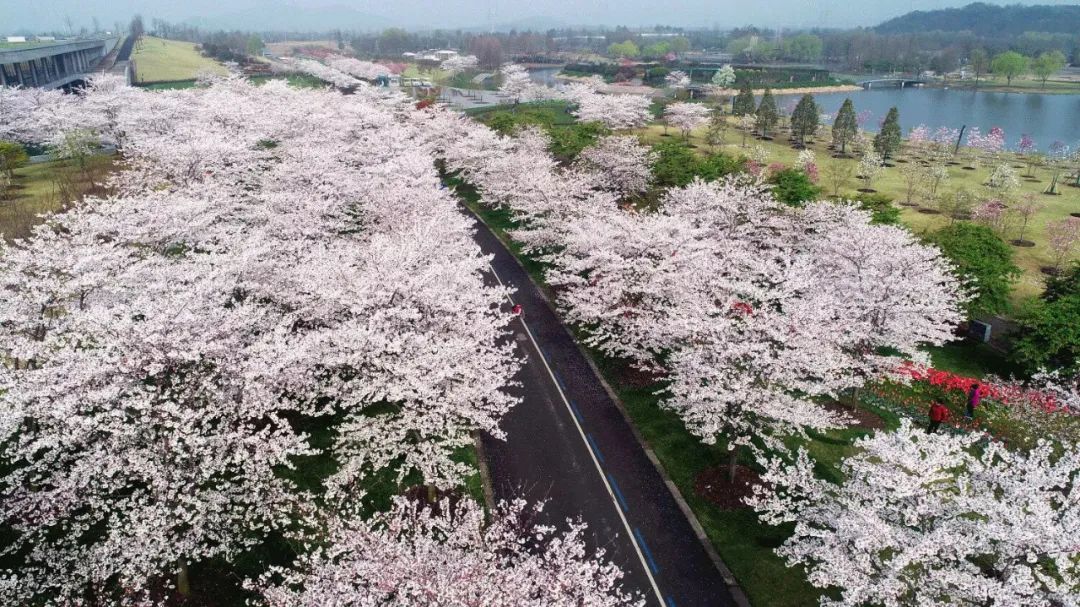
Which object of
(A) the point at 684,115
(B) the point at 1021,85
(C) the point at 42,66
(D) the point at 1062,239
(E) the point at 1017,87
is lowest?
(D) the point at 1062,239

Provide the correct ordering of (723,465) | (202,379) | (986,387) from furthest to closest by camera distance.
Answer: (986,387) → (723,465) → (202,379)

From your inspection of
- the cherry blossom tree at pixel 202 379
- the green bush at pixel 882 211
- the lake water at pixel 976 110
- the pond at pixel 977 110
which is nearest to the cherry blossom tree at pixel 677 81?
the lake water at pixel 976 110

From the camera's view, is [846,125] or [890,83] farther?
[890,83]

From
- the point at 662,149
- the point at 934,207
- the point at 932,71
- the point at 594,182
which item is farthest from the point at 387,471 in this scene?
the point at 932,71

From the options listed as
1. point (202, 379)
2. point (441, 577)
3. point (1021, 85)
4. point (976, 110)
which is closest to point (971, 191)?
point (441, 577)

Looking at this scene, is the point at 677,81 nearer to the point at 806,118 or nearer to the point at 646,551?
the point at 806,118

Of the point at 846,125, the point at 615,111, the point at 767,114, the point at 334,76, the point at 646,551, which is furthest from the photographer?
the point at 334,76

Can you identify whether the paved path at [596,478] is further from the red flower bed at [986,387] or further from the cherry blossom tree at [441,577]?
the red flower bed at [986,387]
